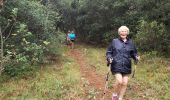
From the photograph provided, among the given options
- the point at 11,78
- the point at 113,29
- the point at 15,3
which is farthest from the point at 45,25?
the point at 113,29

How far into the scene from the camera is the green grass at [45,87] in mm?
11188

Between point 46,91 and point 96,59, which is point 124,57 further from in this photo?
point 96,59

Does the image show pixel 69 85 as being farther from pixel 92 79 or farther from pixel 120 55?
pixel 120 55

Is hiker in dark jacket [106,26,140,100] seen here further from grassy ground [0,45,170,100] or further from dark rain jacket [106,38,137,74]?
grassy ground [0,45,170,100]

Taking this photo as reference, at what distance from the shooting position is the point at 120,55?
29.0 feet

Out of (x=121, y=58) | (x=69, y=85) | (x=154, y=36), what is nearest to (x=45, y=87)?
(x=69, y=85)

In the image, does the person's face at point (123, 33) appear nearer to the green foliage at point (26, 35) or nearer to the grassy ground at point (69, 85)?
the grassy ground at point (69, 85)

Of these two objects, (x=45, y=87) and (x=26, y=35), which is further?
(x=26, y=35)

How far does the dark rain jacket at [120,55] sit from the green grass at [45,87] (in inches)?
108

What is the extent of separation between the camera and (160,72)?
581 inches

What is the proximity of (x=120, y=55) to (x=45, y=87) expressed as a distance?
4332 millimetres

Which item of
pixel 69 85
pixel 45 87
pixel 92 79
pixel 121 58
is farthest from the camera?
pixel 92 79

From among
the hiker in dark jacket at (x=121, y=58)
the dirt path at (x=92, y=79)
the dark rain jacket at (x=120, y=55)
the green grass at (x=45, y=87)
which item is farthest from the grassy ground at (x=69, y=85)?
the dark rain jacket at (x=120, y=55)

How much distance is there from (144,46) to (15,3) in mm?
8460
